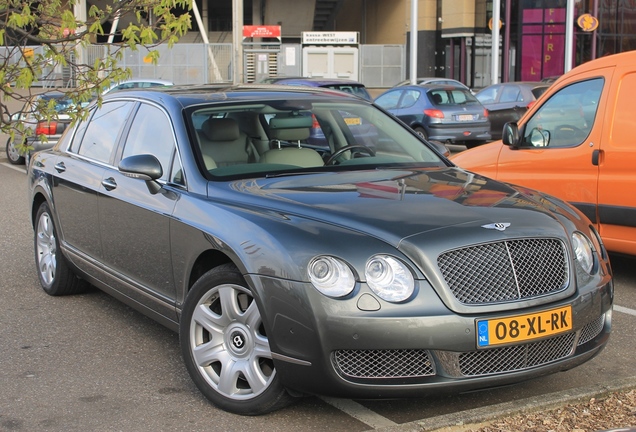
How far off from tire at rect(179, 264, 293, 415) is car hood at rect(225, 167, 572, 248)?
47 cm

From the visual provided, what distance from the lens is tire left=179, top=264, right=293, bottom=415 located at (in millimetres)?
4168

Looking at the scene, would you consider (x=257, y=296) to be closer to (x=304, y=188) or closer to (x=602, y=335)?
(x=304, y=188)

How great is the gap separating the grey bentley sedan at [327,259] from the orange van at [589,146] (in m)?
1.84

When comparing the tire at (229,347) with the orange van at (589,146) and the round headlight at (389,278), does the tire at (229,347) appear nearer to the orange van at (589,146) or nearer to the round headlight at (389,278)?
the round headlight at (389,278)

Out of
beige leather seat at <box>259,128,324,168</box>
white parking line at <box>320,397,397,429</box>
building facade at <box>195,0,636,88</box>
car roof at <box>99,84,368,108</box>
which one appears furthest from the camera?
building facade at <box>195,0,636,88</box>

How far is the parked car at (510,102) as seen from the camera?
20703 mm

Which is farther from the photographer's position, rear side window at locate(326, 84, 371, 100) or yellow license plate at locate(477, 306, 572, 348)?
rear side window at locate(326, 84, 371, 100)

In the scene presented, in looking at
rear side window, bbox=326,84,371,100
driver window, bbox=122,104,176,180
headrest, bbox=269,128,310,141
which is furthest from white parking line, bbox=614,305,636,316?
rear side window, bbox=326,84,371,100

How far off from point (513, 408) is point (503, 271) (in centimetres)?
61

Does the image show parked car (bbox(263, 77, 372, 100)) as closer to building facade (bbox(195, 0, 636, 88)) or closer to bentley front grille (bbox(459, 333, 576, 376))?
bentley front grille (bbox(459, 333, 576, 376))

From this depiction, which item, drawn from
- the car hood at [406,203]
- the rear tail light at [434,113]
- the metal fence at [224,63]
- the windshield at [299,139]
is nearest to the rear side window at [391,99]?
the rear tail light at [434,113]

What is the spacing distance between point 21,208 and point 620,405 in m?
9.27

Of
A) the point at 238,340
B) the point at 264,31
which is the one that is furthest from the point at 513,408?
the point at 264,31

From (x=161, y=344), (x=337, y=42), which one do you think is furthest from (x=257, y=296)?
(x=337, y=42)
